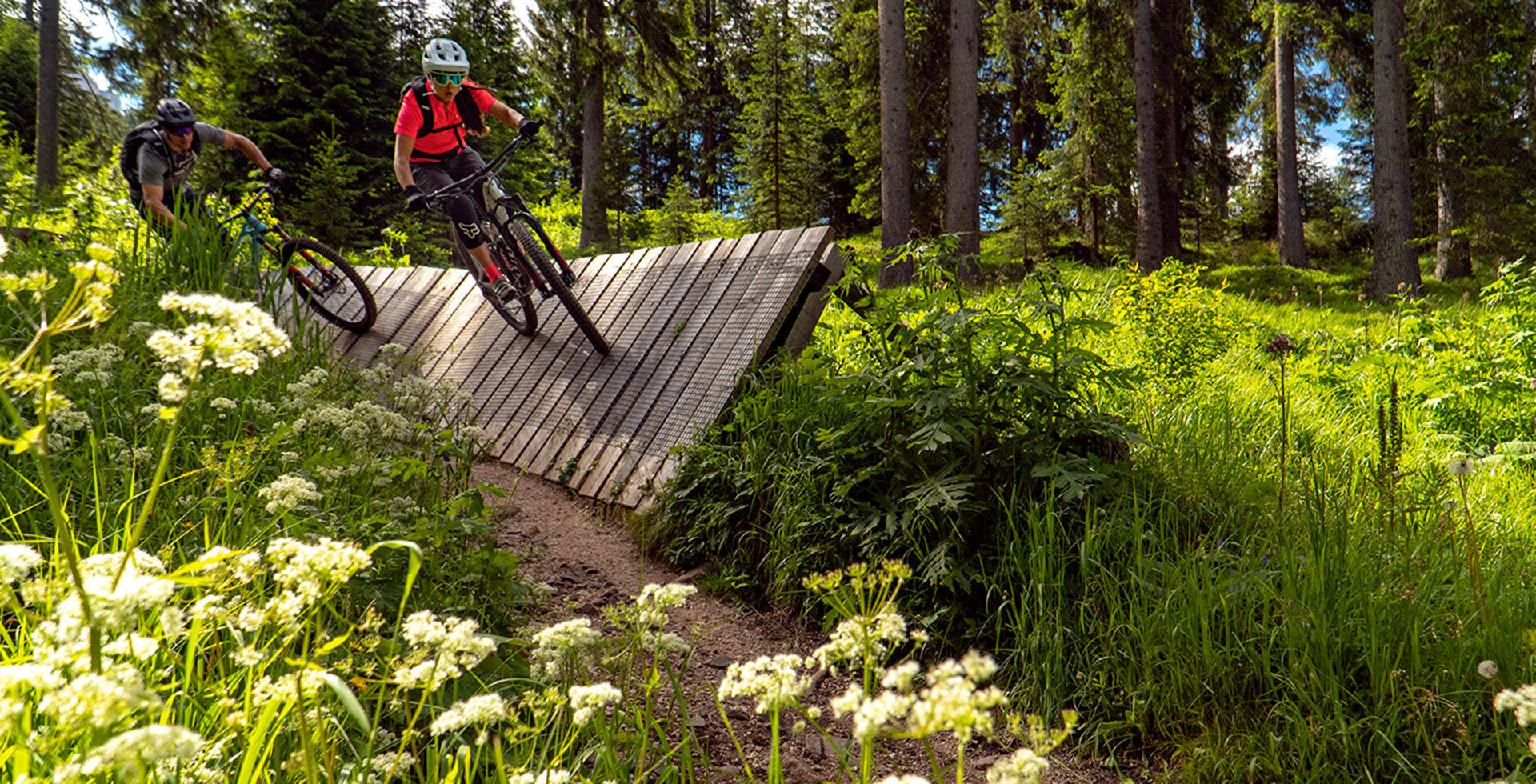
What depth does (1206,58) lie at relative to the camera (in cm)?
1858

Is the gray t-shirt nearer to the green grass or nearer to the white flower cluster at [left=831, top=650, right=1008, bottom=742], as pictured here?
the green grass

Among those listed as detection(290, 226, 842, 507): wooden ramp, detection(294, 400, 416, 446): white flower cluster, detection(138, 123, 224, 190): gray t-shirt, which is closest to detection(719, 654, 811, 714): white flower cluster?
detection(294, 400, 416, 446): white flower cluster

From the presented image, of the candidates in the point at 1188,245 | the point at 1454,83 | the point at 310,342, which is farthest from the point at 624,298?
the point at 1188,245

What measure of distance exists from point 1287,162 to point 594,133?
15494mm

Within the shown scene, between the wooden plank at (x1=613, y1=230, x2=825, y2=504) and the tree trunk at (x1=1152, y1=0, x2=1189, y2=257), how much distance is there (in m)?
13.0

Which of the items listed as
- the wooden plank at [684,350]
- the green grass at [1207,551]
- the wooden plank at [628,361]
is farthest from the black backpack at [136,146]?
the green grass at [1207,551]

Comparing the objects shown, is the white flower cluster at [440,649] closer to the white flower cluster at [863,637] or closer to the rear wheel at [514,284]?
the white flower cluster at [863,637]

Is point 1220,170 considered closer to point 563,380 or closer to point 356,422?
point 563,380

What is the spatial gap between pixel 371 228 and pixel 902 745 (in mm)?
18148

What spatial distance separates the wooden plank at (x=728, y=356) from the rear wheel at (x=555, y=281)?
1.07m

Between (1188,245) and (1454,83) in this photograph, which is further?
(1188,245)

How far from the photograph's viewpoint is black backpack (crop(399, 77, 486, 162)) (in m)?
6.22

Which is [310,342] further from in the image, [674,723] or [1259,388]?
[1259,388]

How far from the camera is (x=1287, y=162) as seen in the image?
18.2 m
